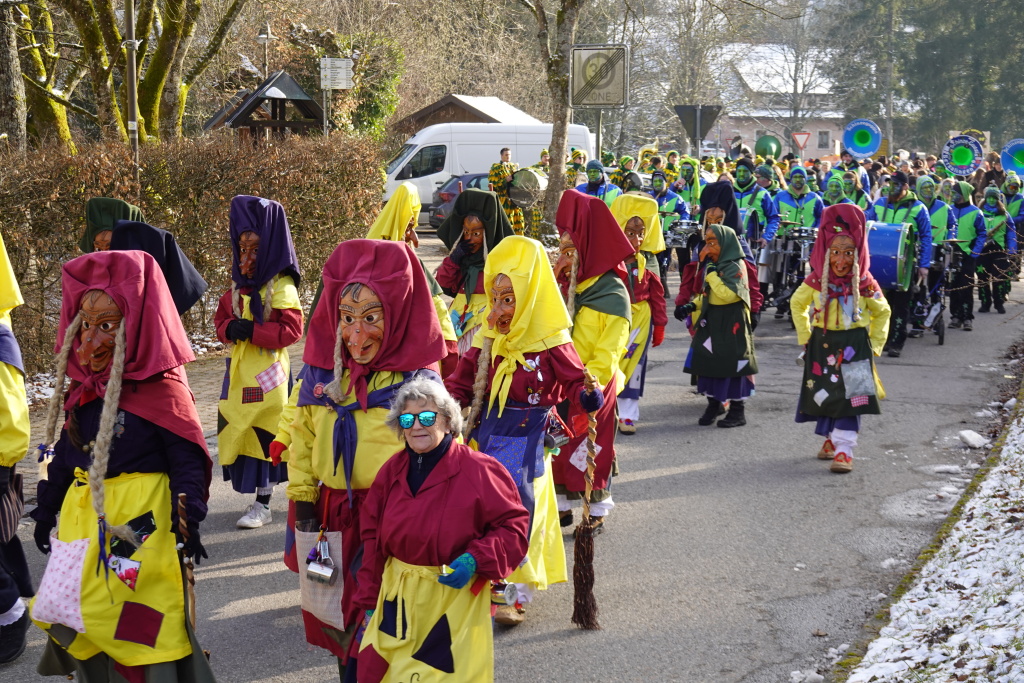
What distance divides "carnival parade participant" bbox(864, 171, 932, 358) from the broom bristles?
8.90 m

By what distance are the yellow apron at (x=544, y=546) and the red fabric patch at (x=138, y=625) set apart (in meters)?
1.67

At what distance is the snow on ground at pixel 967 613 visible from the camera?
5008mm

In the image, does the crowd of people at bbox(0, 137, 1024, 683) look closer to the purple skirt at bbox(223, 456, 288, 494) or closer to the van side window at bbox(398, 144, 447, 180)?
the purple skirt at bbox(223, 456, 288, 494)

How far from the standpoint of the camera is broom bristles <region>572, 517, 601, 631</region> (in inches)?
228

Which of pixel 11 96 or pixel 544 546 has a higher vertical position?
pixel 11 96

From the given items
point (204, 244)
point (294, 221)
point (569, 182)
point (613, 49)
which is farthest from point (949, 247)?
point (204, 244)

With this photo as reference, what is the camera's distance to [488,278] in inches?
223

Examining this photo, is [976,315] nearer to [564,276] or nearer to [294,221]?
[294,221]

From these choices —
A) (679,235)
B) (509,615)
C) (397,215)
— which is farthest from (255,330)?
(679,235)

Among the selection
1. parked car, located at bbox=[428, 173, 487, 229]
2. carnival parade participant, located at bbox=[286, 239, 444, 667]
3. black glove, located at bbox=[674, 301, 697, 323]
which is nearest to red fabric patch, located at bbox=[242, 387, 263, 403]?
carnival parade participant, located at bbox=[286, 239, 444, 667]

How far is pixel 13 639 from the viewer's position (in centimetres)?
539

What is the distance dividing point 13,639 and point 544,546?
2458mm

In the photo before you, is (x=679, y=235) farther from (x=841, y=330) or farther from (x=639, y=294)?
(x=841, y=330)

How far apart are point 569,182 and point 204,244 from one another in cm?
859
